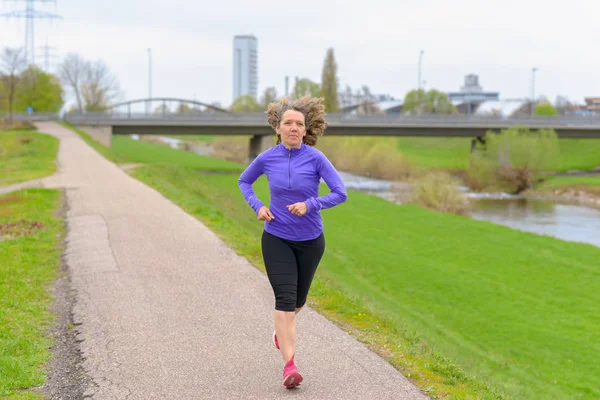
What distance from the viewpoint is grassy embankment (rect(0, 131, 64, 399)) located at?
268 inches

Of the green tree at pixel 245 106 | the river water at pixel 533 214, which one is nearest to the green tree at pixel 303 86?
the green tree at pixel 245 106

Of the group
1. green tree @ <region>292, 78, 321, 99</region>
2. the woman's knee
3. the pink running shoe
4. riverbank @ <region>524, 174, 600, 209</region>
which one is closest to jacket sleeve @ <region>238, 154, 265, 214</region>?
the woman's knee

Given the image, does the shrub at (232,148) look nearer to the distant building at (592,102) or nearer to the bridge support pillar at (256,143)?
the bridge support pillar at (256,143)

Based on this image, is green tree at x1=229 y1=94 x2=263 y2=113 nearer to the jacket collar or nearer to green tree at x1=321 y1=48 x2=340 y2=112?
green tree at x1=321 y1=48 x2=340 y2=112

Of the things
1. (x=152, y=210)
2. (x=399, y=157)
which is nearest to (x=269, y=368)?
(x=152, y=210)

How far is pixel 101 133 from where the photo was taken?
62.2m

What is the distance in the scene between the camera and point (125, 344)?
7570 mm

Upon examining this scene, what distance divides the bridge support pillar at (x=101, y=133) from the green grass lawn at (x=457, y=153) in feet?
86.2

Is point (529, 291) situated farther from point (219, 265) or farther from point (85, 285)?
point (85, 285)

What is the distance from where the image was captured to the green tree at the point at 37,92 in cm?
7969

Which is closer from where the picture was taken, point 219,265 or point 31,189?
point 219,265

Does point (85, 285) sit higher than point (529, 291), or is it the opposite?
point (85, 285)

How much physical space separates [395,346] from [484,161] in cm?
5109

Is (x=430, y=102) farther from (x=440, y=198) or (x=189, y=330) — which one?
(x=189, y=330)
